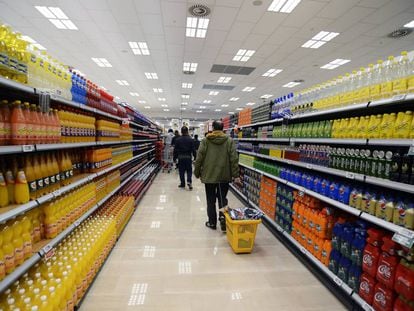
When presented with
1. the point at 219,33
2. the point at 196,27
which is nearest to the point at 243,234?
the point at 196,27

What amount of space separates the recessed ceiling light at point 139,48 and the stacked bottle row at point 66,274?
6455 millimetres

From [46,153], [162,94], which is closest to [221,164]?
[46,153]

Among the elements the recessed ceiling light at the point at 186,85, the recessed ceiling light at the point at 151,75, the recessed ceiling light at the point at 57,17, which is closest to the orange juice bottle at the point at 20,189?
the recessed ceiling light at the point at 57,17

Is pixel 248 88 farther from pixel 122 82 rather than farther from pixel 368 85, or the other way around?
pixel 368 85

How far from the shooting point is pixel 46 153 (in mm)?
2131

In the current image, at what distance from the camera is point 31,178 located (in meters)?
1.80

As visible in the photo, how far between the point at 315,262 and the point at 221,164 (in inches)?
74.6

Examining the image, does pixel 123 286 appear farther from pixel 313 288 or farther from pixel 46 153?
pixel 313 288

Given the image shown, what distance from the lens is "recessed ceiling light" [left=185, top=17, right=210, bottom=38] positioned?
5.84 meters

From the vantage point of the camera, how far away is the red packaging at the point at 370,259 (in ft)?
6.39

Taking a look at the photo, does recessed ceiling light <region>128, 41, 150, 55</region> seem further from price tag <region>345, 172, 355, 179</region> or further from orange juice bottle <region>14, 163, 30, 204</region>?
price tag <region>345, 172, 355, 179</region>

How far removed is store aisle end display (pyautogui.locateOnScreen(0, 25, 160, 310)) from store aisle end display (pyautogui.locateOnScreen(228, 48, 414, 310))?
2.60 metres

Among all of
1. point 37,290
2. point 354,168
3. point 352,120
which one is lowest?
point 37,290

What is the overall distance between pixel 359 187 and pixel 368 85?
105cm
